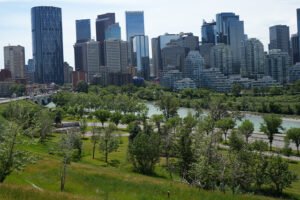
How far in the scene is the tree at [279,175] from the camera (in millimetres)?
38219

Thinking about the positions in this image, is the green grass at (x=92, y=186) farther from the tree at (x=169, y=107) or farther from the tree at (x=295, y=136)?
the tree at (x=169, y=107)

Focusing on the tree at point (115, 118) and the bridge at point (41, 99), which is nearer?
the tree at point (115, 118)

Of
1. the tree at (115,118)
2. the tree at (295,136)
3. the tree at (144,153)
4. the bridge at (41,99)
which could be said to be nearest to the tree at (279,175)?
the tree at (144,153)

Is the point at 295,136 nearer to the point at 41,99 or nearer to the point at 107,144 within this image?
the point at 107,144

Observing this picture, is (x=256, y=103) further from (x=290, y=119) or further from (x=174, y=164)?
(x=174, y=164)

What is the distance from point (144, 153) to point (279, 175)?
11972mm

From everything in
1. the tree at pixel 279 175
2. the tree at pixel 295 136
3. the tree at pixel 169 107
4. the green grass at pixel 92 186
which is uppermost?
the tree at pixel 169 107

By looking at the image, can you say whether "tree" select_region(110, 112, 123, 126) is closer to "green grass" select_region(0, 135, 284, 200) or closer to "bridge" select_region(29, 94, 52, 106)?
"green grass" select_region(0, 135, 284, 200)

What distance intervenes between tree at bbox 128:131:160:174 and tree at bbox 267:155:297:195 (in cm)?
1061

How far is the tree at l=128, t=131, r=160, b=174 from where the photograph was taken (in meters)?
43.8

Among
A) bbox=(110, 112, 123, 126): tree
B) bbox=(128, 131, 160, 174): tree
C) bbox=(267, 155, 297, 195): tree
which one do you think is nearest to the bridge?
bbox=(110, 112, 123, 126): tree

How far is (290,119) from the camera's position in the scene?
322ft

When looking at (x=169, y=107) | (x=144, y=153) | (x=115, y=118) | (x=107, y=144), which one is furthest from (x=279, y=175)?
(x=169, y=107)

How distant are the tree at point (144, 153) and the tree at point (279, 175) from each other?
10.6m
